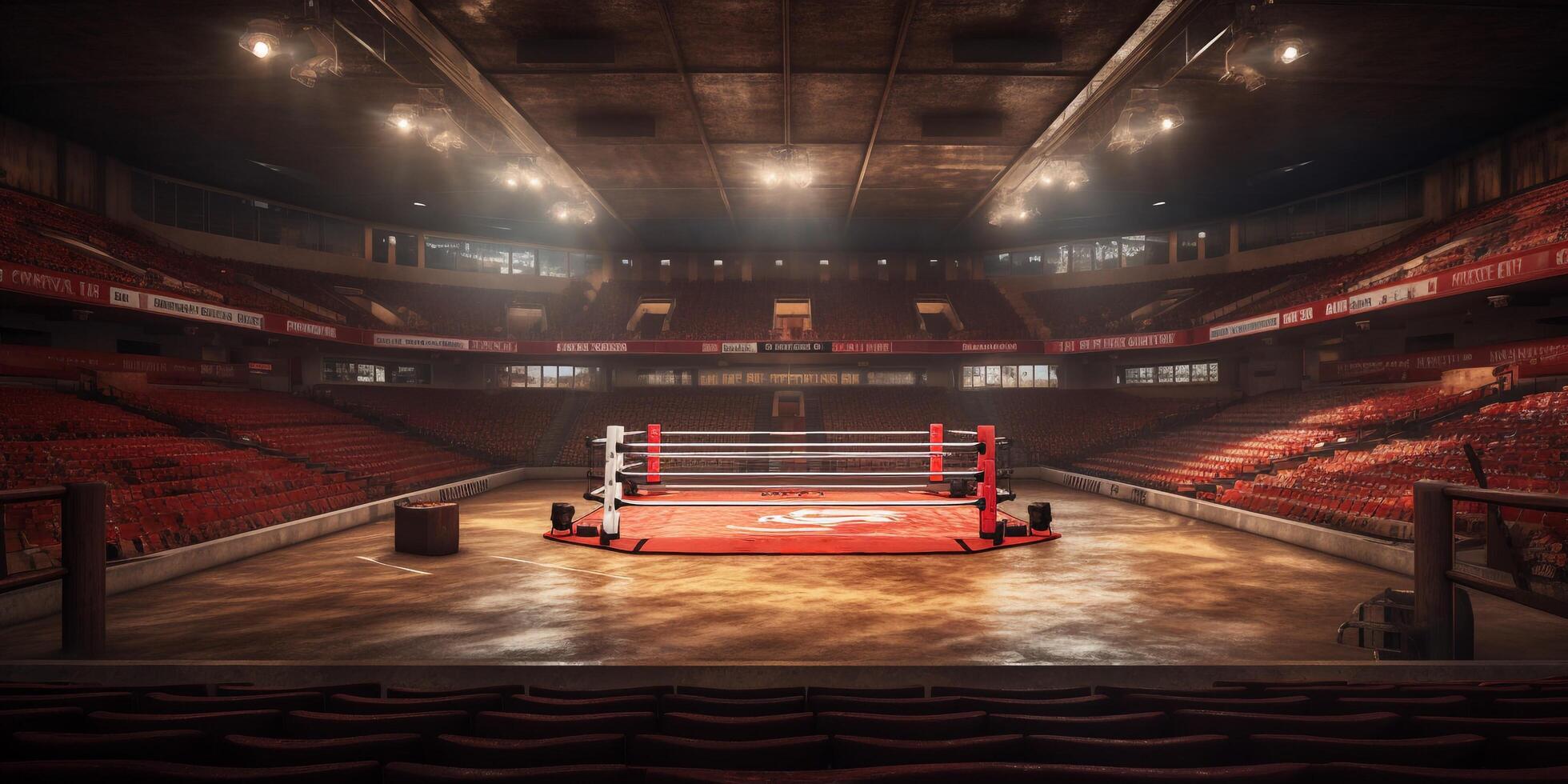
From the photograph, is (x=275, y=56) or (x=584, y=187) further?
(x=584, y=187)

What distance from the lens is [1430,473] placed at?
8977 millimetres

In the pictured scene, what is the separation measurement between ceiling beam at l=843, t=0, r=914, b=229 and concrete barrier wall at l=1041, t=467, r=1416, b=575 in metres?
7.82

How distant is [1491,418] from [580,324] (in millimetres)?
23732

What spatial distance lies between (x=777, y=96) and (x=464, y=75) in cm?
485

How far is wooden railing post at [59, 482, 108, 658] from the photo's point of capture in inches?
159

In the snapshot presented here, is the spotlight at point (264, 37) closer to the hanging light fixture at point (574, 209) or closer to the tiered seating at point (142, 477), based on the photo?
the tiered seating at point (142, 477)

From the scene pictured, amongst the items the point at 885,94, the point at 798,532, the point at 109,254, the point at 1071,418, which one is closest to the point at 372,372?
the point at 109,254

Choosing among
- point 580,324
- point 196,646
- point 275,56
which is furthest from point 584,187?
point 196,646

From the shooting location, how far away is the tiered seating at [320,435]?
45.0 ft

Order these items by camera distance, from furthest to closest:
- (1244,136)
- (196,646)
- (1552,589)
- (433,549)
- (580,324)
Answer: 1. (580,324)
2. (1244,136)
3. (433,549)
4. (1552,589)
5. (196,646)

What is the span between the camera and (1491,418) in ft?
34.2

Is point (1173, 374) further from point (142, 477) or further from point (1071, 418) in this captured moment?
point (142, 477)

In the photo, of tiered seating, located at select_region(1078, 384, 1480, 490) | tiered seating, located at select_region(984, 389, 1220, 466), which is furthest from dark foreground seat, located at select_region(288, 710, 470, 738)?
tiered seating, located at select_region(984, 389, 1220, 466)

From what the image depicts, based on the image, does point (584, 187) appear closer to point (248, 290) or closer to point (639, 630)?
point (248, 290)
